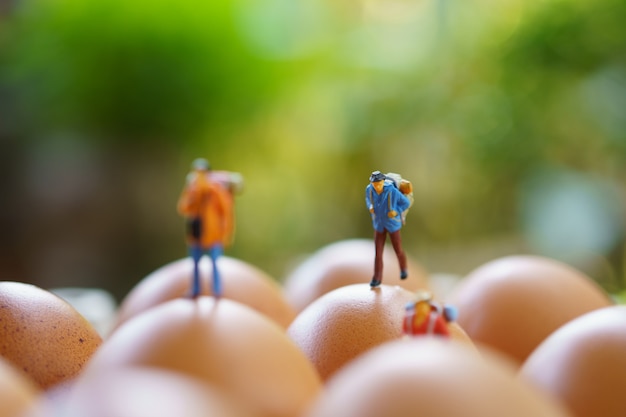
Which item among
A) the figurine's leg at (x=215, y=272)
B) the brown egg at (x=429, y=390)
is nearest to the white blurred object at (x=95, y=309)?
the figurine's leg at (x=215, y=272)

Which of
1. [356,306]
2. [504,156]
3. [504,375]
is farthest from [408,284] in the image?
[504,156]

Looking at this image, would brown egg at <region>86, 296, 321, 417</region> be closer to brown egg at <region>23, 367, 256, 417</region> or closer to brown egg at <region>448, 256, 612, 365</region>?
brown egg at <region>23, 367, 256, 417</region>

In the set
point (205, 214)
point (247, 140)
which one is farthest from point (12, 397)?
point (247, 140)

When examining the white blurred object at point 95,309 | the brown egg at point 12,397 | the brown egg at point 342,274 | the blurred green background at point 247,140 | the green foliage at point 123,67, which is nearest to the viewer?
the brown egg at point 12,397

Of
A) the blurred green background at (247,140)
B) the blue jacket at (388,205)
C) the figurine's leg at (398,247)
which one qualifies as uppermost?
the blurred green background at (247,140)

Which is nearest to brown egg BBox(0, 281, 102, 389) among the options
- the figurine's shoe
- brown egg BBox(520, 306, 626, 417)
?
the figurine's shoe

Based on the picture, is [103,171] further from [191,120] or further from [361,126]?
[361,126]

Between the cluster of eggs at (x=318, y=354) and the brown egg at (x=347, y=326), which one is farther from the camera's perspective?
the brown egg at (x=347, y=326)

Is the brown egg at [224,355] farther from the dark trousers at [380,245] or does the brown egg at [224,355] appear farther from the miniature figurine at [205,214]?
the dark trousers at [380,245]
